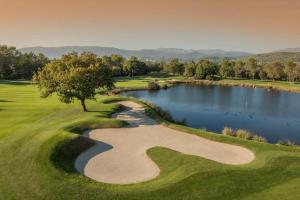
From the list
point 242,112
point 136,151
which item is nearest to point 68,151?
point 136,151

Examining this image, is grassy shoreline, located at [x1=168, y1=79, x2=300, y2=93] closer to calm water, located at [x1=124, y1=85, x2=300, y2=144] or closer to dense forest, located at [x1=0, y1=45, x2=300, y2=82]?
dense forest, located at [x1=0, y1=45, x2=300, y2=82]

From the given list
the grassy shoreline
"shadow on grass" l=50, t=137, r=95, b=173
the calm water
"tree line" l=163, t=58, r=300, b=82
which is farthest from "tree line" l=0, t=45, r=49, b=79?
"shadow on grass" l=50, t=137, r=95, b=173

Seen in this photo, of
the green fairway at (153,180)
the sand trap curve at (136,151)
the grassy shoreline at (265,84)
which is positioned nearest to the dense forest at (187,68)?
the grassy shoreline at (265,84)

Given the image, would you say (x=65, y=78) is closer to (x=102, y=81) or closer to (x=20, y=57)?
(x=102, y=81)

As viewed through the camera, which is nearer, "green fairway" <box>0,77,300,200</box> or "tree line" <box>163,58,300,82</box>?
"green fairway" <box>0,77,300,200</box>

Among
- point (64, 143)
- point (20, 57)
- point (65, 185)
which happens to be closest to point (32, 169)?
point (65, 185)

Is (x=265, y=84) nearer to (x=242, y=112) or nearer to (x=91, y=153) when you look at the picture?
(x=242, y=112)
